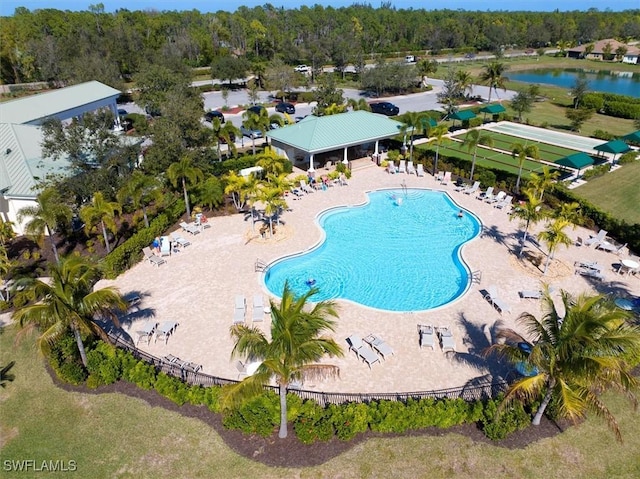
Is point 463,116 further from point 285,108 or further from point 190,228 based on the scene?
point 190,228

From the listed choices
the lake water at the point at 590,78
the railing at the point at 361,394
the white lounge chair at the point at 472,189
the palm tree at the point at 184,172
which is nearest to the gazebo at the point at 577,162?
the white lounge chair at the point at 472,189

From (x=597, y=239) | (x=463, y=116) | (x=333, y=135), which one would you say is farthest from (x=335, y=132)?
(x=597, y=239)

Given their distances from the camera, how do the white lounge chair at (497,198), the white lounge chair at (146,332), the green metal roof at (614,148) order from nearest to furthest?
1. the white lounge chair at (146,332)
2. the white lounge chair at (497,198)
3. the green metal roof at (614,148)

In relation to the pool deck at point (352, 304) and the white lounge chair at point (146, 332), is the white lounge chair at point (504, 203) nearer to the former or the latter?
the pool deck at point (352, 304)

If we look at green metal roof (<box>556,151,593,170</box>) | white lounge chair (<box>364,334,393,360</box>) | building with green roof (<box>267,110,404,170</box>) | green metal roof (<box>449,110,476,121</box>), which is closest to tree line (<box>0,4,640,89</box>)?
building with green roof (<box>267,110,404,170</box>)

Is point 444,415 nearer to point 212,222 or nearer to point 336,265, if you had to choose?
point 336,265

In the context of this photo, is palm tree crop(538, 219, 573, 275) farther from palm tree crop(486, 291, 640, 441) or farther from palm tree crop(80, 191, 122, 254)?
palm tree crop(80, 191, 122, 254)
